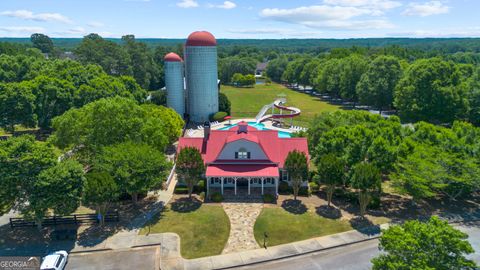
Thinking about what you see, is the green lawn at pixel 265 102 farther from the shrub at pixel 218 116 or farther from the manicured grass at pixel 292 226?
the manicured grass at pixel 292 226

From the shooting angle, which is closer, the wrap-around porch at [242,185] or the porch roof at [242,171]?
the porch roof at [242,171]

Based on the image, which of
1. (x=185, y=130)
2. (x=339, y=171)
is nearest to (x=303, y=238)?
(x=339, y=171)

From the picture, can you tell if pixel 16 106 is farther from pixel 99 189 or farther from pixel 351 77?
pixel 351 77

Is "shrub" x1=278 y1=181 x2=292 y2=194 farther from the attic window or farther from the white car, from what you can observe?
the white car

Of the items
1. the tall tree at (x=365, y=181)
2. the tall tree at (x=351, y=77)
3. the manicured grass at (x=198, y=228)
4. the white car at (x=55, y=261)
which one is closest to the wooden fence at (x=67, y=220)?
the manicured grass at (x=198, y=228)

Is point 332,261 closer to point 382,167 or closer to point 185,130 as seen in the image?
point 382,167

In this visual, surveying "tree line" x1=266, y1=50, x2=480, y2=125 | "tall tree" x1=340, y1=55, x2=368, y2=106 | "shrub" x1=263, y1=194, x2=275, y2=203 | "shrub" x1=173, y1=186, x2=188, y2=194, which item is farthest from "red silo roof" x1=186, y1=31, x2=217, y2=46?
"tall tree" x1=340, y1=55, x2=368, y2=106
